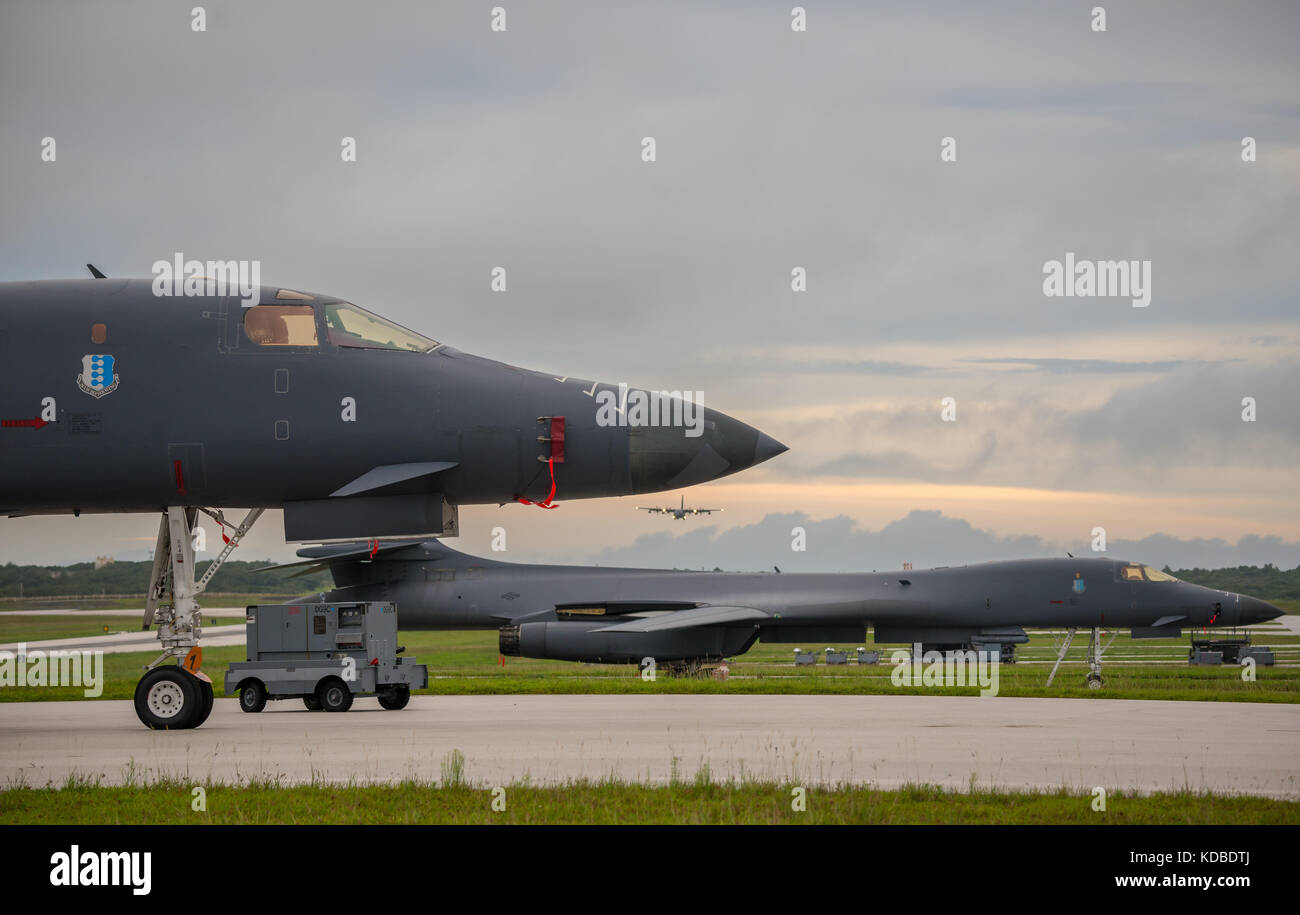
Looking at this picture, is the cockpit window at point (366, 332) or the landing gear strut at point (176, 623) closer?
the cockpit window at point (366, 332)

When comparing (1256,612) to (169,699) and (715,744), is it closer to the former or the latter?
(715,744)

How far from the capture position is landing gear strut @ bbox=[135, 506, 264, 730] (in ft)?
43.2

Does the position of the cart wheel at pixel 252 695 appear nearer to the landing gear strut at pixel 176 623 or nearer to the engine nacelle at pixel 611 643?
the landing gear strut at pixel 176 623

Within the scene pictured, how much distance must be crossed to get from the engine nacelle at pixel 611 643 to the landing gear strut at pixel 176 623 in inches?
507

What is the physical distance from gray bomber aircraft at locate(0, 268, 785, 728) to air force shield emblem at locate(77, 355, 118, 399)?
0.05 ft

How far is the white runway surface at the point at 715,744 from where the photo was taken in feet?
35.5

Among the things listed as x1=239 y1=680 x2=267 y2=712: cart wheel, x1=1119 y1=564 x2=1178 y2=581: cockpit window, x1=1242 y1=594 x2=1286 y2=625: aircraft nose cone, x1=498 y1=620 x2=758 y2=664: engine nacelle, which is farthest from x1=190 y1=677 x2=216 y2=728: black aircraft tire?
x1=1242 y1=594 x2=1286 y2=625: aircraft nose cone

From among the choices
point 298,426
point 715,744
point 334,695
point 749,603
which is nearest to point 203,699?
point 298,426

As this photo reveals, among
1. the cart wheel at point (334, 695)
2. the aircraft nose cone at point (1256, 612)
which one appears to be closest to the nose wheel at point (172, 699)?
the cart wheel at point (334, 695)

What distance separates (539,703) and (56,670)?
Answer: 22.2 m

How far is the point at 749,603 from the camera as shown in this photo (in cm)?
2925

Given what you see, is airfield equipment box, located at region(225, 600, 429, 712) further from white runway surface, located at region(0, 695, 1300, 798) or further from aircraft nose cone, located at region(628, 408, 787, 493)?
aircraft nose cone, located at region(628, 408, 787, 493)
